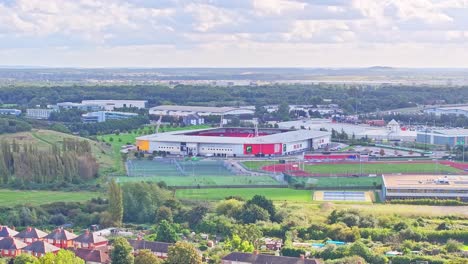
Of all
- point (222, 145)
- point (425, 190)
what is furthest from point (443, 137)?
point (425, 190)

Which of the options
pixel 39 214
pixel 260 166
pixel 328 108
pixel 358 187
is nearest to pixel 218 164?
pixel 260 166

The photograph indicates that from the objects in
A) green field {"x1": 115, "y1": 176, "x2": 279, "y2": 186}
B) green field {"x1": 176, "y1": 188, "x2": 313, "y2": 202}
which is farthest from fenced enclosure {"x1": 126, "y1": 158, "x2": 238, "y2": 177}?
green field {"x1": 176, "y1": 188, "x2": 313, "y2": 202}

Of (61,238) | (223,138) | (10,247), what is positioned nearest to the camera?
(10,247)

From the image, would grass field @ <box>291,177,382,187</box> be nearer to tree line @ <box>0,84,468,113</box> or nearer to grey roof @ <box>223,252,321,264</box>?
grey roof @ <box>223,252,321,264</box>

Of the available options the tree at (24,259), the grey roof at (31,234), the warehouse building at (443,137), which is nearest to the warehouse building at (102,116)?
the warehouse building at (443,137)

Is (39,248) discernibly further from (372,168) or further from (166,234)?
(372,168)

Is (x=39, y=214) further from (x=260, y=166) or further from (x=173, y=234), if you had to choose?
(x=260, y=166)
